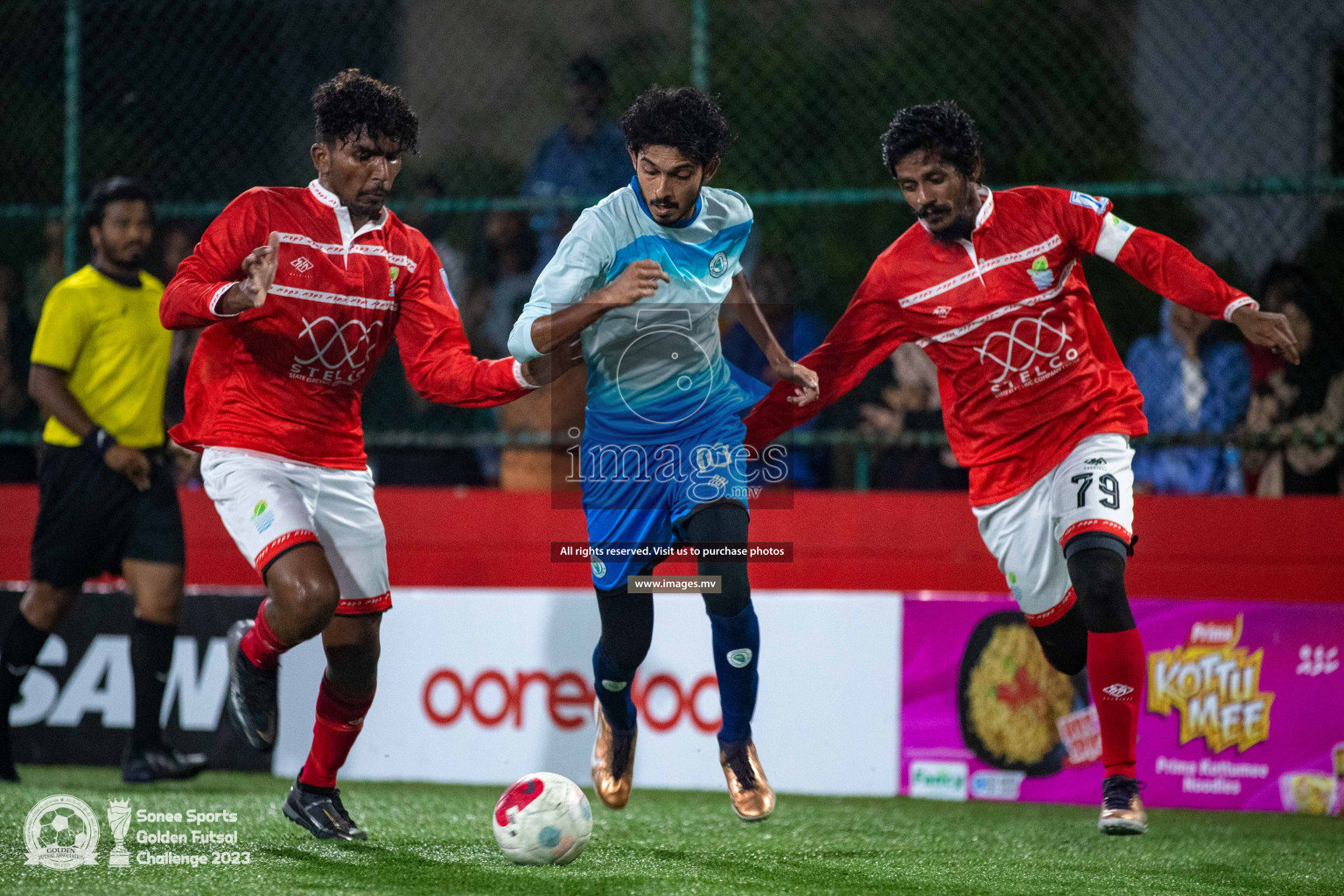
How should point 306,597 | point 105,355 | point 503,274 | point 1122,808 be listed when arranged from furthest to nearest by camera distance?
point 503,274, point 105,355, point 1122,808, point 306,597

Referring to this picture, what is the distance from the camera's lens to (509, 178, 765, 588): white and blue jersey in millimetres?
4672

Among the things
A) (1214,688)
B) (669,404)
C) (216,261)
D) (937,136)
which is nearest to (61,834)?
(216,261)

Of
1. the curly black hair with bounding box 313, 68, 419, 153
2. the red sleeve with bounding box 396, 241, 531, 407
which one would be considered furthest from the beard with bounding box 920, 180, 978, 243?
the curly black hair with bounding box 313, 68, 419, 153

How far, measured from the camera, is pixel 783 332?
6980 millimetres

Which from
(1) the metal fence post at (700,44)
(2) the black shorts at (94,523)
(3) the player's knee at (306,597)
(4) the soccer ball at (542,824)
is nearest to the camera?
(4) the soccer ball at (542,824)

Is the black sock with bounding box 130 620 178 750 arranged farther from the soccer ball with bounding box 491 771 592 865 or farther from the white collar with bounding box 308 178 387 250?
the soccer ball with bounding box 491 771 592 865

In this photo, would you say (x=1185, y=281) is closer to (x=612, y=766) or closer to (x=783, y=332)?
(x=612, y=766)

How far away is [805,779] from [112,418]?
134 inches

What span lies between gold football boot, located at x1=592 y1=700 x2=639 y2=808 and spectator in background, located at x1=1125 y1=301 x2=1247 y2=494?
2.93m

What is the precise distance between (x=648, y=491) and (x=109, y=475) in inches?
113

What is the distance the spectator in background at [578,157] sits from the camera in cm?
721

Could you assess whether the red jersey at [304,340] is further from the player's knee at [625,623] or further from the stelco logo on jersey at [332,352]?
the player's knee at [625,623]

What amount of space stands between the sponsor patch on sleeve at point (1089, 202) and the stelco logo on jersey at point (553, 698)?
8.61ft

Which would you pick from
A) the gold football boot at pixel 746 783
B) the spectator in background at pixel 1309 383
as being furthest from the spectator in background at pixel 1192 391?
the gold football boot at pixel 746 783
